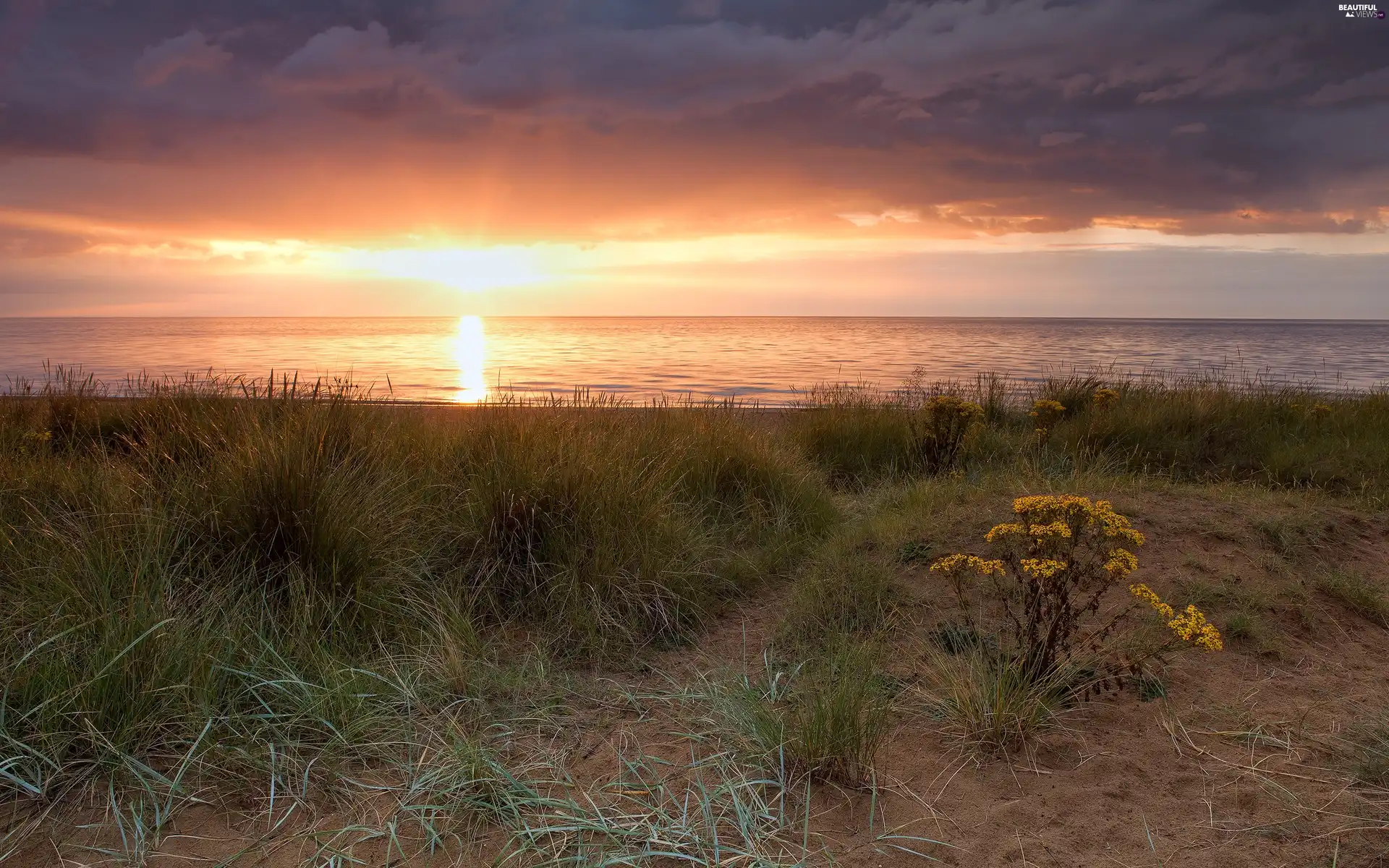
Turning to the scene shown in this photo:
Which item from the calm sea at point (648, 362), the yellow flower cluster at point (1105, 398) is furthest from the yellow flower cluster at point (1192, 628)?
the calm sea at point (648, 362)

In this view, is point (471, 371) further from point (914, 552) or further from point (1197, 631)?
point (1197, 631)

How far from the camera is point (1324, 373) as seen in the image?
2620 centimetres

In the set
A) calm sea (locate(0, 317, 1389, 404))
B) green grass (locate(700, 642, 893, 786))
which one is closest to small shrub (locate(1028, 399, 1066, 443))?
calm sea (locate(0, 317, 1389, 404))

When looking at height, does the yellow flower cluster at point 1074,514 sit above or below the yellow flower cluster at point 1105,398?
below

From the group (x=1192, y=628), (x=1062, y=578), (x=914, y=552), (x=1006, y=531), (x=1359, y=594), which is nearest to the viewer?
(x=1192, y=628)

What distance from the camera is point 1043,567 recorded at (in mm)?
3170

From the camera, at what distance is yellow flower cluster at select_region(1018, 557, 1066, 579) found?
10.4 ft

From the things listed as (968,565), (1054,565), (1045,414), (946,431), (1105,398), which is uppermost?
(1105,398)

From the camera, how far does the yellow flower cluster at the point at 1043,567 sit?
3168 mm

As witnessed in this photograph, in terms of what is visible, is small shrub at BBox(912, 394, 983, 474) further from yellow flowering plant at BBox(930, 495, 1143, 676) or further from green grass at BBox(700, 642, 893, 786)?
green grass at BBox(700, 642, 893, 786)

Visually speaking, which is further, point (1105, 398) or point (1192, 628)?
point (1105, 398)

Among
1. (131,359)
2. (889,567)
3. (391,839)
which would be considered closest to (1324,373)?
(889,567)

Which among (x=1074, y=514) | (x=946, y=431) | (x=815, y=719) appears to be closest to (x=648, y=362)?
(x=946, y=431)

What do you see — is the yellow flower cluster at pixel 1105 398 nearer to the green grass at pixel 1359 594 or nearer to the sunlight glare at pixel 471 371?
the green grass at pixel 1359 594
